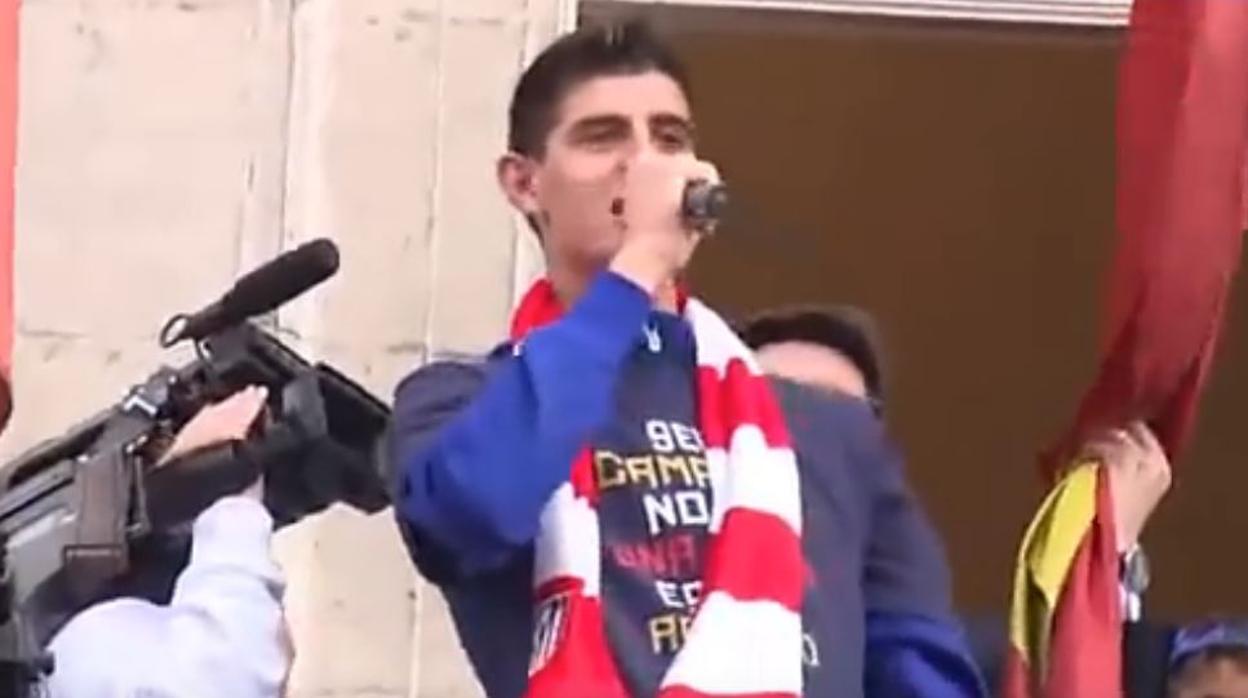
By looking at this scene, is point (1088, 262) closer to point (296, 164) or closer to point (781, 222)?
point (781, 222)

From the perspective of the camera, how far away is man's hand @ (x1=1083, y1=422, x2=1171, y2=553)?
3035 mm

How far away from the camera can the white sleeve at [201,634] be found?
91.2 inches

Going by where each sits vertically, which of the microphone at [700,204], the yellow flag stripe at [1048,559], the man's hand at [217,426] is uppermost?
the microphone at [700,204]

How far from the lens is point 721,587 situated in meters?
2.47

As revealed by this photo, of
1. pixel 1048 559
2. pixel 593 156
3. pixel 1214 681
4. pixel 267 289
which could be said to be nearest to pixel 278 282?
pixel 267 289

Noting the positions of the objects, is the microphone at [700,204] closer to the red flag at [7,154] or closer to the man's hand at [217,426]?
the man's hand at [217,426]

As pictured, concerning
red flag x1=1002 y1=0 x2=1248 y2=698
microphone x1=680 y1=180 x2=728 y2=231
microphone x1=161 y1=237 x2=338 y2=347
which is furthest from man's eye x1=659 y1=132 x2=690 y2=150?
red flag x1=1002 y1=0 x2=1248 y2=698

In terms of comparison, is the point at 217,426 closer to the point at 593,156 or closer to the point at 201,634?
the point at 201,634

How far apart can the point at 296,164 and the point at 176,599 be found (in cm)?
107

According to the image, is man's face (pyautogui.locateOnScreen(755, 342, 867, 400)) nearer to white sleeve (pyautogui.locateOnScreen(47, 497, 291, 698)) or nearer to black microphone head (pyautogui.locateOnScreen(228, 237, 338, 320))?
black microphone head (pyautogui.locateOnScreen(228, 237, 338, 320))

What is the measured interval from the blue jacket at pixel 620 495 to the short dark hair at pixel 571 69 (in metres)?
0.16

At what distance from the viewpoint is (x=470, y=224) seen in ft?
11.2

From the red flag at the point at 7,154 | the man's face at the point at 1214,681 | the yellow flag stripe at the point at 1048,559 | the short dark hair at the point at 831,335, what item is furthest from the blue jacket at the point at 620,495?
the red flag at the point at 7,154

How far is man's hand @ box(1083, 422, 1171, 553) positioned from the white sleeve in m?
0.82
